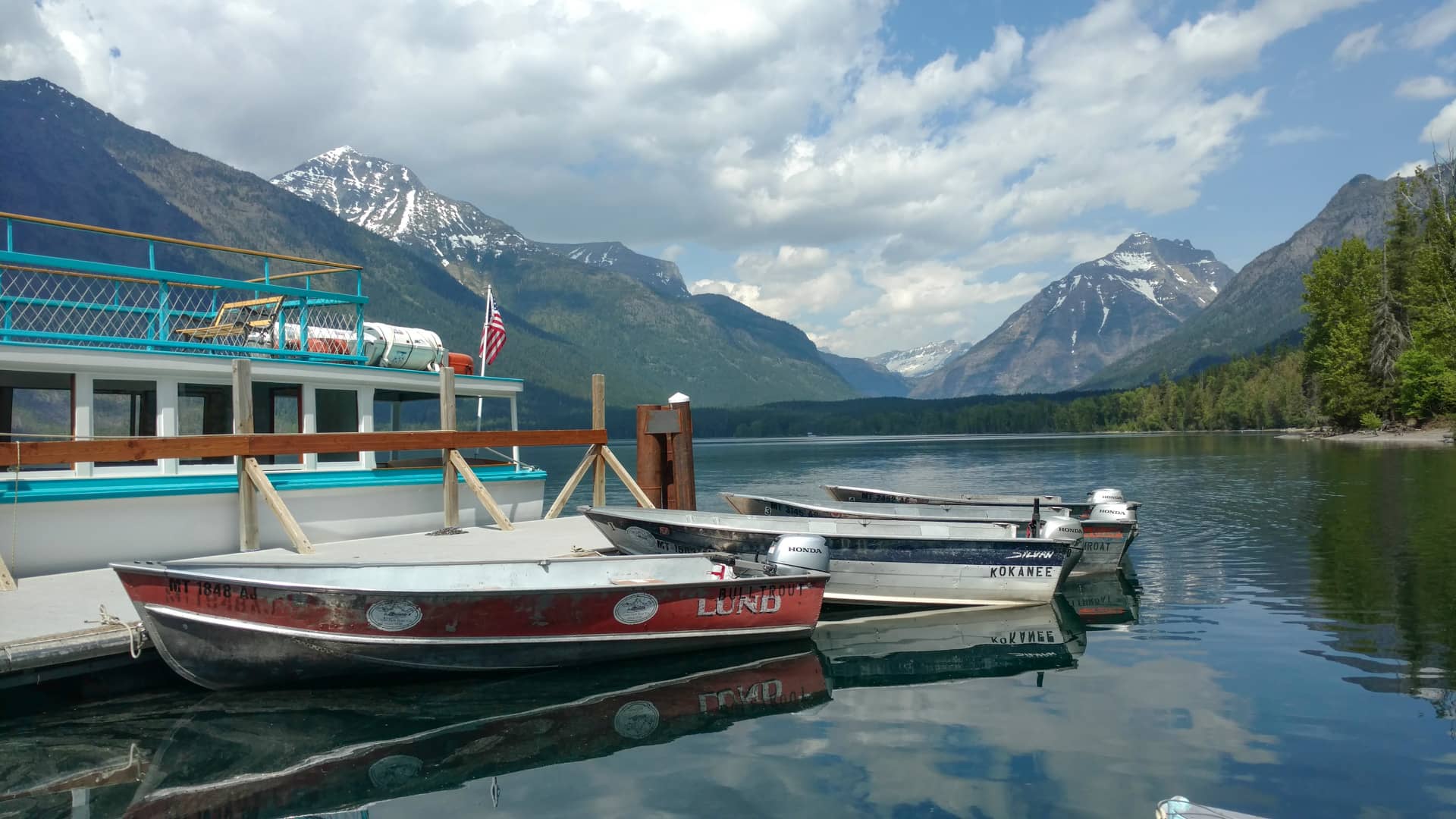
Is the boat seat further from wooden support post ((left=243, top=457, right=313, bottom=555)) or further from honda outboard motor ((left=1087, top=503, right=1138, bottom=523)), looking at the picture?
honda outboard motor ((left=1087, top=503, right=1138, bottom=523))

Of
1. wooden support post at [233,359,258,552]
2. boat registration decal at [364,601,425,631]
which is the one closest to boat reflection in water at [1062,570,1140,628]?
boat registration decal at [364,601,425,631]

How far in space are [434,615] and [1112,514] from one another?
45.5 ft

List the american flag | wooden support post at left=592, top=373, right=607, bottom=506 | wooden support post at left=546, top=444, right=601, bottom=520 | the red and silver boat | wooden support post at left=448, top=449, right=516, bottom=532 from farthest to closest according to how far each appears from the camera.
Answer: the american flag < wooden support post at left=592, top=373, right=607, bottom=506 < wooden support post at left=546, top=444, right=601, bottom=520 < wooden support post at left=448, top=449, right=516, bottom=532 < the red and silver boat

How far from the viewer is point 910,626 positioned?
13.5 m

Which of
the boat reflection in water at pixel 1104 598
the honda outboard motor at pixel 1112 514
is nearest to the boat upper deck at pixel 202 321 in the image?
the boat reflection in water at pixel 1104 598

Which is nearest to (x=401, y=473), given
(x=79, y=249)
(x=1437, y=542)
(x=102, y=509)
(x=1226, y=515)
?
(x=102, y=509)

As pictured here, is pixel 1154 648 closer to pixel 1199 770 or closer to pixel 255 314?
pixel 1199 770

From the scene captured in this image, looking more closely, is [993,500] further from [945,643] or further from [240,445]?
[240,445]

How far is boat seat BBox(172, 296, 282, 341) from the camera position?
1670cm

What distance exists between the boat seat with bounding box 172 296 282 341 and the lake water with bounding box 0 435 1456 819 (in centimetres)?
878

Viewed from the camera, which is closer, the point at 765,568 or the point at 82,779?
the point at 82,779

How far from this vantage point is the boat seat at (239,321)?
16.7m

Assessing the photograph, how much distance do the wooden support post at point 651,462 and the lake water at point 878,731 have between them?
6.90 meters

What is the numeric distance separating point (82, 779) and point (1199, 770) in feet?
31.6
